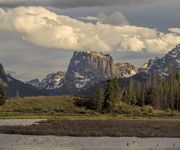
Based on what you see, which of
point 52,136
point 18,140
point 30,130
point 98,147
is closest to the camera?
point 98,147

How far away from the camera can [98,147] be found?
7250cm

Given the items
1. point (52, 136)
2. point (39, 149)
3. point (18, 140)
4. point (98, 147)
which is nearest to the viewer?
point (39, 149)

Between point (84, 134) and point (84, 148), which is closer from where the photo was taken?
point (84, 148)

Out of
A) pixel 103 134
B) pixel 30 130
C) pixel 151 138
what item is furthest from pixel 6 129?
pixel 151 138

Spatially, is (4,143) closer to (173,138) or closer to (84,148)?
(84,148)

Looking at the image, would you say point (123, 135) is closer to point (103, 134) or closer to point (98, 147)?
point (103, 134)

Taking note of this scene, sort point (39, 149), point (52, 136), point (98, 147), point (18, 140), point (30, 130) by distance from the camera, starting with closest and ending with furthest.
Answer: point (39, 149) < point (98, 147) < point (18, 140) < point (52, 136) < point (30, 130)

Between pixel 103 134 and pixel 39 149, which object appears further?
pixel 103 134

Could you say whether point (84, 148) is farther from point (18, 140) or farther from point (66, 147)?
point (18, 140)

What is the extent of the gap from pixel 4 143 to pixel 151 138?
99.3 ft

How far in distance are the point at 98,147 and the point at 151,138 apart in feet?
75.1

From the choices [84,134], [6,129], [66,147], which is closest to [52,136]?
[84,134]

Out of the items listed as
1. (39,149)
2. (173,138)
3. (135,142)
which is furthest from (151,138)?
(39,149)

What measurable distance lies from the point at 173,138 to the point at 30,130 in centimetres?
2784
